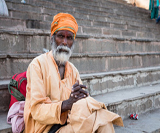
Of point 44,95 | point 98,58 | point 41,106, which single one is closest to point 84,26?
point 98,58

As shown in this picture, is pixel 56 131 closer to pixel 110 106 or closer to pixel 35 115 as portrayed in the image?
pixel 35 115

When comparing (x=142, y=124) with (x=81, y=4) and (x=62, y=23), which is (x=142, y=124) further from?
(x=81, y=4)

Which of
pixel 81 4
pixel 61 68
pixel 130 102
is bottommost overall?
pixel 130 102

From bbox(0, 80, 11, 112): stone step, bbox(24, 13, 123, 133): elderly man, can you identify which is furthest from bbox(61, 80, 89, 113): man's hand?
bbox(0, 80, 11, 112): stone step

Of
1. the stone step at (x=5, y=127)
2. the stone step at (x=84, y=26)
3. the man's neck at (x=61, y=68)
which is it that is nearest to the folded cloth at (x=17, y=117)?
the stone step at (x=5, y=127)

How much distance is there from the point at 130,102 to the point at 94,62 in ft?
3.95

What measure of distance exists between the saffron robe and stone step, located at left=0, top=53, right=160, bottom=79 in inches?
39.6

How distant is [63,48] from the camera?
2.12 metres

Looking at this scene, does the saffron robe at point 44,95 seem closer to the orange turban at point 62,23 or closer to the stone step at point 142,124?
the orange turban at point 62,23

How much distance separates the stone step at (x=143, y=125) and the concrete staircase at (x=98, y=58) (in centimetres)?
14

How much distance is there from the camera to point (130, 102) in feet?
10.2

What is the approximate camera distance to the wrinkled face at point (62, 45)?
2100mm

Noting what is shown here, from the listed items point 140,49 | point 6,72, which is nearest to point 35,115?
point 6,72

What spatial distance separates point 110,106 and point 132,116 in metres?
0.53
